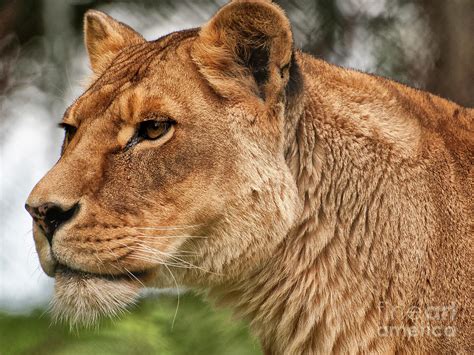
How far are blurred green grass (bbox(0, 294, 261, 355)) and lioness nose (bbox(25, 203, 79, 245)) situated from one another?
192 cm

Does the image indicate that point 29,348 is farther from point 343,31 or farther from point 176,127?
point 343,31

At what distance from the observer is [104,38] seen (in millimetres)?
4590

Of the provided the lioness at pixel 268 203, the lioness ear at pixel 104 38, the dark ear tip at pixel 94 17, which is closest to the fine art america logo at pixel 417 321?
the lioness at pixel 268 203

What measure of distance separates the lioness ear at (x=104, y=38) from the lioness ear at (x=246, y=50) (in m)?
0.79

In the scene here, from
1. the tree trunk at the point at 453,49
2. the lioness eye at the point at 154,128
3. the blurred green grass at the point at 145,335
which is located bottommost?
the blurred green grass at the point at 145,335

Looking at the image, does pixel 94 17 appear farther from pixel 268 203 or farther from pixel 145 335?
pixel 145 335

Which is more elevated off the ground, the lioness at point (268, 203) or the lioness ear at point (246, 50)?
the lioness ear at point (246, 50)

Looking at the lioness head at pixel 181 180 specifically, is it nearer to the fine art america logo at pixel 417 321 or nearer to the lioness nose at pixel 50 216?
the lioness nose at pixel 50 216

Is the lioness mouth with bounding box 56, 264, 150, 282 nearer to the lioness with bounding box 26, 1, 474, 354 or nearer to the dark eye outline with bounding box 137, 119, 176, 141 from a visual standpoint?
the lioness with bounding box 26, 1, 474, 354

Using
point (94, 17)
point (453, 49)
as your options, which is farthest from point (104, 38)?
point (453, 49)

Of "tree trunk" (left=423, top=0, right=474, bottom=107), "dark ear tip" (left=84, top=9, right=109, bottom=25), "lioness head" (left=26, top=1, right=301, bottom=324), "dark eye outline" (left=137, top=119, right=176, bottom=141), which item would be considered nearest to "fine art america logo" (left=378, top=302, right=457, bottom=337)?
"lioness head" (left=26, top=1, right=301, bottom=324)

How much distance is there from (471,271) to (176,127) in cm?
125

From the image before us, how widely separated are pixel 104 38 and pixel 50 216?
55.4 inches

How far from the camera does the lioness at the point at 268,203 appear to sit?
11.5 feet
